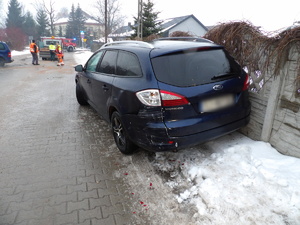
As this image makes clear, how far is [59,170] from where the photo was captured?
11.0 feet

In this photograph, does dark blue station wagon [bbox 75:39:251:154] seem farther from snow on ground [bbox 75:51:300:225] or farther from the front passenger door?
the front passenger door

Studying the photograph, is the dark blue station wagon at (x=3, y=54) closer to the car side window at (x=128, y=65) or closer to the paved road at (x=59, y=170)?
the paved road at (x=59, y=170)

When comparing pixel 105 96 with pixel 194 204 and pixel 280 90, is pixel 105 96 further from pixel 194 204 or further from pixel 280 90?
pixel 280 90

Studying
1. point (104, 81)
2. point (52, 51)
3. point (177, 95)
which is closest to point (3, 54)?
point (52, 51)

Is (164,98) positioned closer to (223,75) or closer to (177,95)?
(177,95)

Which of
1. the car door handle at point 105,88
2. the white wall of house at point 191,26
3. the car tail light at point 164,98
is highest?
the white wall of house at point 191,26

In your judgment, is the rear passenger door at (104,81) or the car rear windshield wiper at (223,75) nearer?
the car rear windshield wiper at (223,75)

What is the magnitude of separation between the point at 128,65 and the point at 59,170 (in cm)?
188

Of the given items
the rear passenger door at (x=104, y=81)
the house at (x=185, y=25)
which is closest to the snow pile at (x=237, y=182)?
the rear passenger door at (x=104, y=81)

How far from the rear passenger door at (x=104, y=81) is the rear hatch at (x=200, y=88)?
3.78ft

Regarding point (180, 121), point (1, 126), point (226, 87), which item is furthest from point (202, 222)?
point (1, 126)

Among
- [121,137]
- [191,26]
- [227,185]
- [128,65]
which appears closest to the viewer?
[227,185]

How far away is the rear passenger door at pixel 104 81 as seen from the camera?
3.90 meters

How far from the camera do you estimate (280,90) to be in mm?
3109
